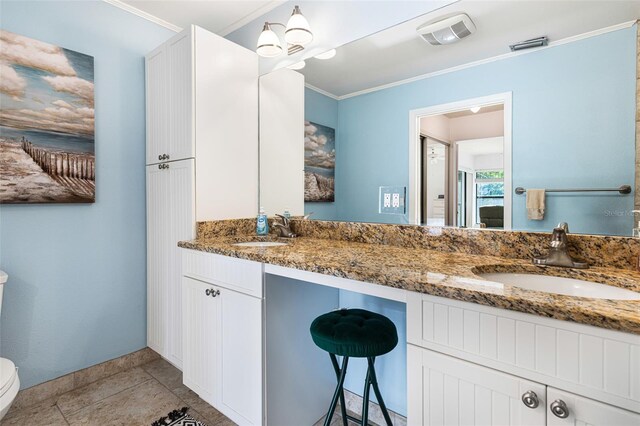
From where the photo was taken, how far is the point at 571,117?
114 centimetres

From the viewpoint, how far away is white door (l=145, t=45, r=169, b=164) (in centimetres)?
204

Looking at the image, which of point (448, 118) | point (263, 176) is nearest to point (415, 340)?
point (448, 118)

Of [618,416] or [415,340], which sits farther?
[415,340]

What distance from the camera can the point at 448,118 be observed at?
1430mm

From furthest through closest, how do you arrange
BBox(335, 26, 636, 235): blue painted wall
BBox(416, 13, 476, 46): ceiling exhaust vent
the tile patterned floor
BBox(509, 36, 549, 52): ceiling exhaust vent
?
the tile patterned floor, BBox(416, 13, 476, 46): ceiling exhaust vent, BBox(509, 36, 549, 52): ceiling exhaust vent, BBox(335, 26, 636, 235): blue painted wall

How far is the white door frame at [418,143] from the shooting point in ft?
4.16

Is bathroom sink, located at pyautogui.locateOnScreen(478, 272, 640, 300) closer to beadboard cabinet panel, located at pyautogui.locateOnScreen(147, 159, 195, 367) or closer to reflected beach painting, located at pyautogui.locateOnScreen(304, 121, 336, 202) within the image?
reflected beach painting, located at pyautogui.locateOnScreen(304, 121, 336, 202)

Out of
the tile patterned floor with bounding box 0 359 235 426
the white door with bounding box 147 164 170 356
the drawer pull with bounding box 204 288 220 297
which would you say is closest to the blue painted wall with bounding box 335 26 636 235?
the drawer pull with bounding box 204 288 220 297

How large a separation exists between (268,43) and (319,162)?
780 mm

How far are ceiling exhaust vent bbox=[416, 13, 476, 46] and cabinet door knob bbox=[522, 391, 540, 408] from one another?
1352 mm

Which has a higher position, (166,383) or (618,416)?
(618,416)

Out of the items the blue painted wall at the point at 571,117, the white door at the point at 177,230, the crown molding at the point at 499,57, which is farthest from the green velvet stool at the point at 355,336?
the crown molding at the point at 499,57

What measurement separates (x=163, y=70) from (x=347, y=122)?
1.23 metres

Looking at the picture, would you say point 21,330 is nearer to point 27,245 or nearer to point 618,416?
point 27,245
